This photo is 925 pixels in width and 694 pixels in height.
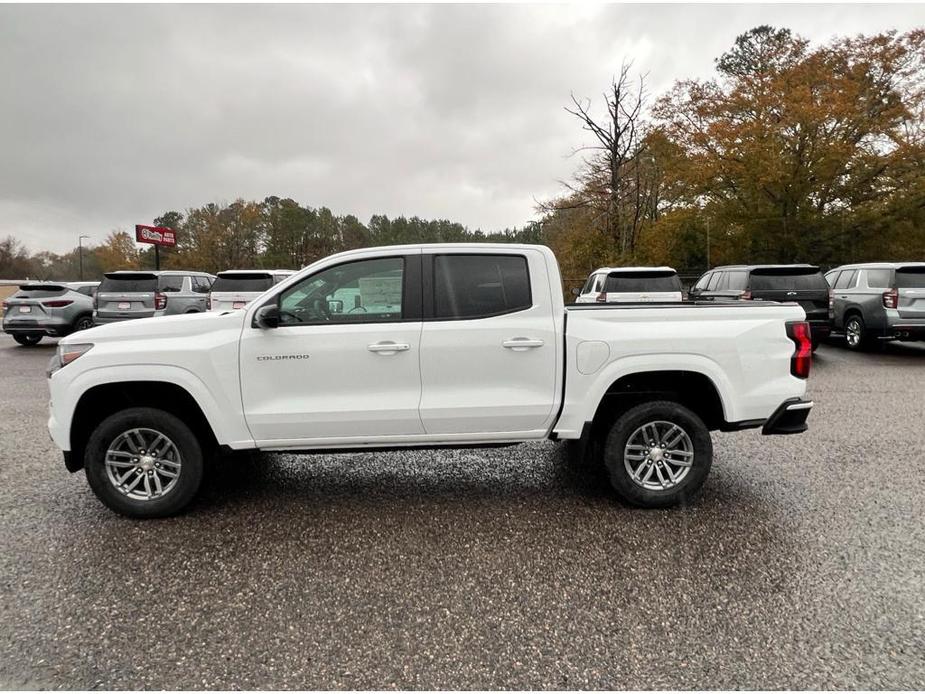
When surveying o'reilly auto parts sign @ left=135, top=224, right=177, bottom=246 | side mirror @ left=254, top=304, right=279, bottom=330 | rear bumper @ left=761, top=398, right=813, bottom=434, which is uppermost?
o'reilly auto parts sign @ left=135, top=224, right=177, bottom=246

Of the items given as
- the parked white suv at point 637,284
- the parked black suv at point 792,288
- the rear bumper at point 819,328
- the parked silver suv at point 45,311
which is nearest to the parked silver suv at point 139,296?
the parked silver suv at point 45,311

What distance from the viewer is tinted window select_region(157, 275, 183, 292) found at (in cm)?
1393

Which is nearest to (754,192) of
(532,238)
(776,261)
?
(776,261)

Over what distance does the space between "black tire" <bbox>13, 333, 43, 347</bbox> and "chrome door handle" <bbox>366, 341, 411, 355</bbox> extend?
1506 centimetres

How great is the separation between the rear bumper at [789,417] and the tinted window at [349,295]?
273 centimetres

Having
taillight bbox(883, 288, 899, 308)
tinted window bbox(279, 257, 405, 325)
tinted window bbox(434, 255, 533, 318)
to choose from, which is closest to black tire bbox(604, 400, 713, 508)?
tinted window bbox(434, 255, 533, 318)

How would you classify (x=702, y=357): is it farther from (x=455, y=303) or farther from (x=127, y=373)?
(x=127, y=373)

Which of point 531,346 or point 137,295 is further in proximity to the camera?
point 137,295

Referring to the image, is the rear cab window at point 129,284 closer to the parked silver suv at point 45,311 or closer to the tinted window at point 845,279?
the parked silver suv at point 45,311

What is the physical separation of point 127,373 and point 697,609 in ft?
12.0

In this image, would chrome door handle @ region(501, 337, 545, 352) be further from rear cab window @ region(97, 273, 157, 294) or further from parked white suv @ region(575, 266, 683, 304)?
rear cab window @ region(97, 273, 157, 294)

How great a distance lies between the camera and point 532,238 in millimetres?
65688

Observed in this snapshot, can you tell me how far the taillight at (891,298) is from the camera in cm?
1087

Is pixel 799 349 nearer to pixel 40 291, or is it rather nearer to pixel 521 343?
pixel 521 343
